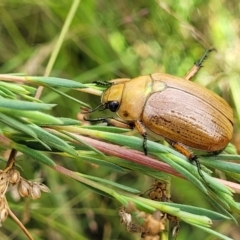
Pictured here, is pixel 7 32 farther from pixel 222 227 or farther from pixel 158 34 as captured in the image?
pixel 222 227

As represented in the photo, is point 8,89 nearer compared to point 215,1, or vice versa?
point 8,89

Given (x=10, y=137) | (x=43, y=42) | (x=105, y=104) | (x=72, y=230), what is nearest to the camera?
(x=10, y=137)

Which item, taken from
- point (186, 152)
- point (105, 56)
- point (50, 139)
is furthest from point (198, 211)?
point (105, 56)

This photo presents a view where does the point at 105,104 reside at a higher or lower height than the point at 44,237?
higher

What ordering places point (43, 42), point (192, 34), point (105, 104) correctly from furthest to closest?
point (43, 42) < point (192, 34) < point (105, 104)

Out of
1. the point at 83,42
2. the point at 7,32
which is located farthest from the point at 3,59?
the point at 83,42

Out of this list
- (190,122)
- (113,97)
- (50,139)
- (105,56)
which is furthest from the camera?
(105,56)

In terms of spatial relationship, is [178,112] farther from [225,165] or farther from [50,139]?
[50,139]
